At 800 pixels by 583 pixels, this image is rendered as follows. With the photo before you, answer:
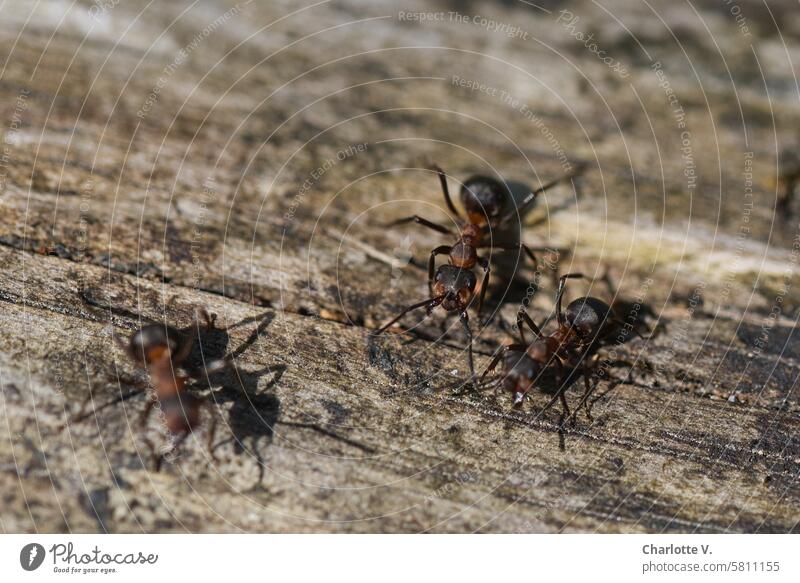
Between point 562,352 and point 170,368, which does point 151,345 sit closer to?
point 170,368

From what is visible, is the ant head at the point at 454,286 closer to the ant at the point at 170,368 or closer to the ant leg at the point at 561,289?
the ant leg at the point at 561,289

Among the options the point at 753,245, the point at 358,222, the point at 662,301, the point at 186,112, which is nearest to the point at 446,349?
the point at 358,222

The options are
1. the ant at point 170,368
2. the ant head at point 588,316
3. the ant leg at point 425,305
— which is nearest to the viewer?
the ant at point 170,368

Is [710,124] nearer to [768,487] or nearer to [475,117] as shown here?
[475,117]

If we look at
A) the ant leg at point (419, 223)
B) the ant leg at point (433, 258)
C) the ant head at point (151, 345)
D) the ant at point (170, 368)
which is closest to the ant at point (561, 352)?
the ant leg at point (433, 258)
